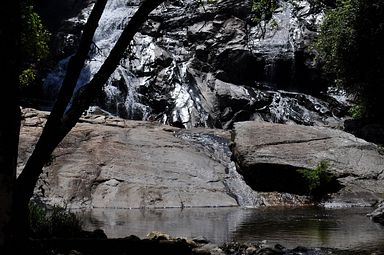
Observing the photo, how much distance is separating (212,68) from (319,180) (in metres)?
14.9

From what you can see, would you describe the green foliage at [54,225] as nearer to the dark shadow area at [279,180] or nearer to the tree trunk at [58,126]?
the tree trunk at [58,126]

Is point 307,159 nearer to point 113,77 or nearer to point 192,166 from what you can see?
point 192,166

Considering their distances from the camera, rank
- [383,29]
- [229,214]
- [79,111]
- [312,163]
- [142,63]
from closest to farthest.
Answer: [79,111] → [229,214] → [312,163] → [383,29] → [142,63]

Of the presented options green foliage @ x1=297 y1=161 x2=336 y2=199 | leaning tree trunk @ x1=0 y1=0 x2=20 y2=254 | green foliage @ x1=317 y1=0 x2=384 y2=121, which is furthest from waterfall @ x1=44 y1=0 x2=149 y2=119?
leaning tree trunk @ x1=0 y1=0 x2=20 y2=254

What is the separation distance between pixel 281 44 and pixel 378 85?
8616 millimetres

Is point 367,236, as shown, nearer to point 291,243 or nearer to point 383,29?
point 291,243

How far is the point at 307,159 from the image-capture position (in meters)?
18.1

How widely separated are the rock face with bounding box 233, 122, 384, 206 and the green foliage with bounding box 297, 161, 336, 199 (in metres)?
0.30

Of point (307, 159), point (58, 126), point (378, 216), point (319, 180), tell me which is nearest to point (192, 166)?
point (307, 159)

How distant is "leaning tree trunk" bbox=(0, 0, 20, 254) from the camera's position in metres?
3.30

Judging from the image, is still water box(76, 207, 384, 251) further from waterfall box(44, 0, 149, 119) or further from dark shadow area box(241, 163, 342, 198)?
waterfall box(44, 0, 149, 119)

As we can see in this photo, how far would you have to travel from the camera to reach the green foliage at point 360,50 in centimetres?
2262

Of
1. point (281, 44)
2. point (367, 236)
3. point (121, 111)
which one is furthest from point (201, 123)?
point (367, 236)

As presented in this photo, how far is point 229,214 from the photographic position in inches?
568
